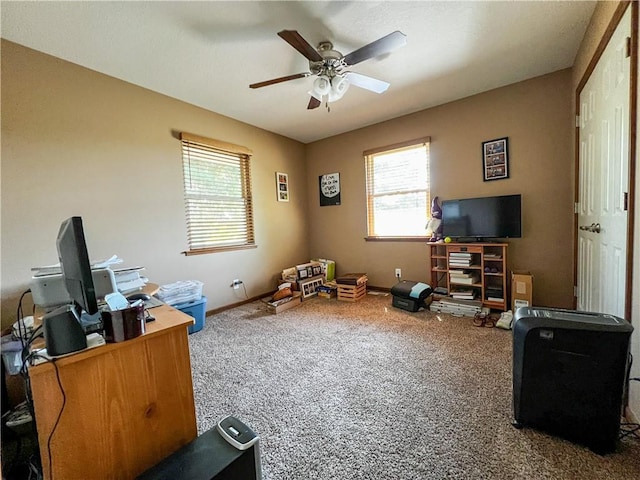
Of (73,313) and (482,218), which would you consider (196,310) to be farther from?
(482,218)

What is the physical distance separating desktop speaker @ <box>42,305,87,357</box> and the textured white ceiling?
1956mm

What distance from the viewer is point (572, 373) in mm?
1170

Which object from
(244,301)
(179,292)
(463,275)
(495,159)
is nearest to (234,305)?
(244,301)

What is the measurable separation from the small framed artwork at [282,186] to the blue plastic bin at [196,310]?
6.60ft

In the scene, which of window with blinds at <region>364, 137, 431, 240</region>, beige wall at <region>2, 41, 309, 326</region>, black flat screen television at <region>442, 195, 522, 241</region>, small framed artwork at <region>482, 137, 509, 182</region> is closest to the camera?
beige wall at <region>2, 41, 309, 326</region>

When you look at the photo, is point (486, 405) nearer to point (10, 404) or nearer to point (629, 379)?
point (629, 379)

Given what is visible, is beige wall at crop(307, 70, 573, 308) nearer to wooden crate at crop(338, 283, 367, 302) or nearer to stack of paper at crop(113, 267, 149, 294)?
wooden crate at crop(338, 283, 367, 302)

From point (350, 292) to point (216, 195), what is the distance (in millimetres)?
2191

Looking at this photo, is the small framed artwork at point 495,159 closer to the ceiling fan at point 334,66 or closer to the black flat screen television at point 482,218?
the black flat screen television at point 482,218

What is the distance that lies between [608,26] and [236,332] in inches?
141

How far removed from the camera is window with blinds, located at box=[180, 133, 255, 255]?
10.2 feet

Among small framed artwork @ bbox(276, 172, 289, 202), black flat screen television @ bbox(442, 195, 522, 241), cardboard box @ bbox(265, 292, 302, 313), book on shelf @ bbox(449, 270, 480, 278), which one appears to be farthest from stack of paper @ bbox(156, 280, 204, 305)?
black flat screen television @ bbox(442, 195, 522, 241)

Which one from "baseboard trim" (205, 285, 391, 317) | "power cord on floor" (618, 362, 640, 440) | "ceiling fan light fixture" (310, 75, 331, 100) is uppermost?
"ceiling fan light fixture" (310, 75, 331, 100)

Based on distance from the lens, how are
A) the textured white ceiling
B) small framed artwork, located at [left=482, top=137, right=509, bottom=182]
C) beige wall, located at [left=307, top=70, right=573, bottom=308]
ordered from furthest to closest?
1. small framed artwork, located at [left=482, top=137, right=509, bottom=182]
2. beige wall, located at [left=307, top=70, right=573, bottom=308]
3. the textured white ceiling
